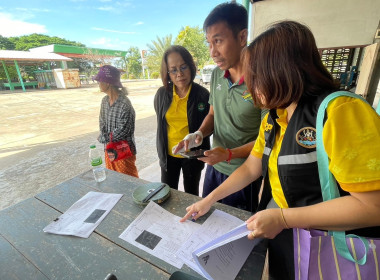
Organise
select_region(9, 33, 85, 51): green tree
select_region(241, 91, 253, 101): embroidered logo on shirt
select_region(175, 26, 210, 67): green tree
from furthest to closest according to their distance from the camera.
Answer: select_region(9, 33, 85, 51): green tree < select_region(175, 26, 210, 67): green tree < select_region(241, 91, 253, 101): embroidered logo on shirt

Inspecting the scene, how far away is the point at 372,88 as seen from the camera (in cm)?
268

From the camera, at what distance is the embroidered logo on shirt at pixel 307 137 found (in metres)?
0.65

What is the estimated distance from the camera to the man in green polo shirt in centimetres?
129

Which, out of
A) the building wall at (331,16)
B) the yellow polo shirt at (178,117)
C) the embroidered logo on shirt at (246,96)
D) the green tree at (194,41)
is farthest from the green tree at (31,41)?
the embroidered logo on shirt at (246,96)

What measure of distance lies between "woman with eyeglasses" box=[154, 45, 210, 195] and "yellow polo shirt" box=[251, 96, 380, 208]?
1353 mm

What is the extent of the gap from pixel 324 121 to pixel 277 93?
0.19 meters

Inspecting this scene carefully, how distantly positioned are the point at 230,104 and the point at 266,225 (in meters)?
0.91

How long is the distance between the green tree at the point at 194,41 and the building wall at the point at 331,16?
659 inches

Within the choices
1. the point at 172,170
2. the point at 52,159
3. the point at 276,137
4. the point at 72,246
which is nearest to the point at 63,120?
the point at 52,159

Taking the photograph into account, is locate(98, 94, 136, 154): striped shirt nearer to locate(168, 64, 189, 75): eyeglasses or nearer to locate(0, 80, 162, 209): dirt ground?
locate(168, 64, 189, 75): eyeglasses

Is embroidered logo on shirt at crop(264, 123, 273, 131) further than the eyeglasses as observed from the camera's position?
No

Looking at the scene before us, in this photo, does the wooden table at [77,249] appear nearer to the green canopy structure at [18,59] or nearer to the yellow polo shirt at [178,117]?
the yellow polo shirt at [178,117]

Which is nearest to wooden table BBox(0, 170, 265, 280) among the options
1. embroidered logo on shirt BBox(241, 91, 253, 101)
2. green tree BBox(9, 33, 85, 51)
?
embroidered logo on shirt BBox(241, 91, 253, 101)

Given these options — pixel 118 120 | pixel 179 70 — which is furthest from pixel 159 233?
pixel 118 120
